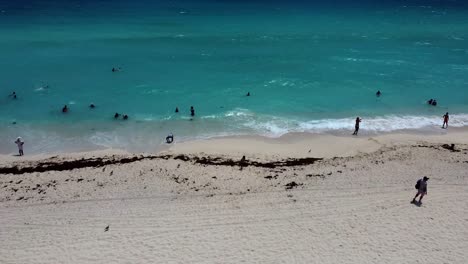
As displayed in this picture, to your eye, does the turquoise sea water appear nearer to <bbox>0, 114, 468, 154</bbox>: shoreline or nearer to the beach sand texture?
<bbox>0, 114, 468, 154</bbox>: shoreline

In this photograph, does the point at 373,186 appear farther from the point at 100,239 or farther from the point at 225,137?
the point at 100,239

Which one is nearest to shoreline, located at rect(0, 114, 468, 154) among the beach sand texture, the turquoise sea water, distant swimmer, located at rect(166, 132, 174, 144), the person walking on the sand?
the turquoise sea water

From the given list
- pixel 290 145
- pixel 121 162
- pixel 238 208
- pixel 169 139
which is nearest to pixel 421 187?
pixel 238 208

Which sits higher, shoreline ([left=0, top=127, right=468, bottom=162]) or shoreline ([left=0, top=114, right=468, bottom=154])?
shoreline ([left=0, top=114, right=468, bottom=154])

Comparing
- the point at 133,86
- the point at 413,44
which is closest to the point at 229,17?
the point at 413,44

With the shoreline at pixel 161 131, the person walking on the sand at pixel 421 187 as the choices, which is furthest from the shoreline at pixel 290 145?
the person walking on the sand at pixel 421 187

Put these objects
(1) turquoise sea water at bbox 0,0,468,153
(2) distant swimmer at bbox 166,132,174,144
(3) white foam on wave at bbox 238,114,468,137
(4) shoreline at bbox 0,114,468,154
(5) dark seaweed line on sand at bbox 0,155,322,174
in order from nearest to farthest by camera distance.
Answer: (5) dark seaweed line on sand at bbox 0,155,322,174 → (4) shoreline at bbox 0,114,468,154 → (2) distant swimmer at bbox 166,132,174,144 → (3) white foam on wave at bbox 238,114,468,137 → (1) turquoise sea water at bbox 0,0,468,153
